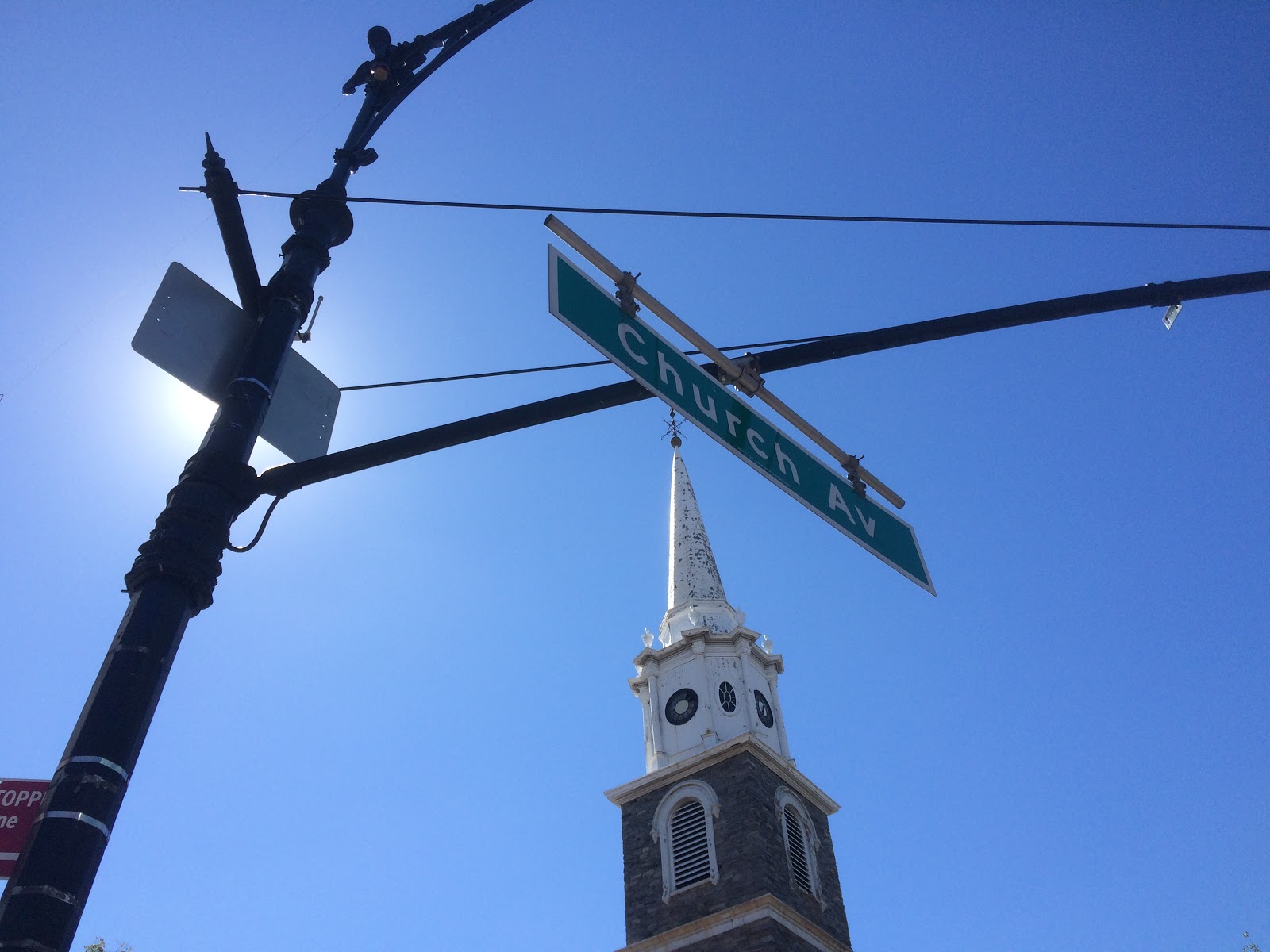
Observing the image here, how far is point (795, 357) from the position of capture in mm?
6688

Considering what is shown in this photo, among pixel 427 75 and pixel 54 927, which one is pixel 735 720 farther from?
pixel 54 927

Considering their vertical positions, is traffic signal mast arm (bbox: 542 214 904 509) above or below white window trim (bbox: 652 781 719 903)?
below

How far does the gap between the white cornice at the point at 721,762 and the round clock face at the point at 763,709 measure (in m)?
1.88

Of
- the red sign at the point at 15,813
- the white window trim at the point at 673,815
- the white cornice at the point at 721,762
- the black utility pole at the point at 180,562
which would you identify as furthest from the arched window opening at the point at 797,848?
the red sign at the point at 15,813

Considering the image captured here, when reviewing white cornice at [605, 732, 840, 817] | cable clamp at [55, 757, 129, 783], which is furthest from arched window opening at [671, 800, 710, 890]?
cable clamp at [55, 757, 129, 783]

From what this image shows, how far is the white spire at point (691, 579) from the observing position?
3853cm

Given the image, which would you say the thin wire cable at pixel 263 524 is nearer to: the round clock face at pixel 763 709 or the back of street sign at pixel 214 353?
the back of street sign at pixel 214 353

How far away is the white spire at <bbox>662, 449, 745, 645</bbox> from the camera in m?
38.5

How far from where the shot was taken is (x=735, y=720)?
114ft

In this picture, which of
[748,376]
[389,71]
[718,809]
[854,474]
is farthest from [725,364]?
[718,809]

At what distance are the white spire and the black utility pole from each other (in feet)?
105

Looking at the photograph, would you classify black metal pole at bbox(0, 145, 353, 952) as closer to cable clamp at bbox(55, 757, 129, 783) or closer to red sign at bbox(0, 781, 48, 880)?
cable clamp at bbox(55, 757, 129, 783)

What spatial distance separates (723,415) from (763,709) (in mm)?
30666

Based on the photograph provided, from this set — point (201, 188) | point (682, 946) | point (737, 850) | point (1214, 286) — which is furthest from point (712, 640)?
point (201, 188)
